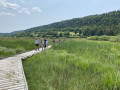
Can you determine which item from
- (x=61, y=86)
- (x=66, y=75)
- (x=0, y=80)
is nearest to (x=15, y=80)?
(x=0, y=80)

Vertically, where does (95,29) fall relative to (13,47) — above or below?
above

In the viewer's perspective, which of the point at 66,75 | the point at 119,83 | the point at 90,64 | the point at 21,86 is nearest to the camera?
the point at 119,83

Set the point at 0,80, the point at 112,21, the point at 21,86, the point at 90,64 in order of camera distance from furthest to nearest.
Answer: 1. the point at 112,21
2. the point at 90,64
3. the point at 0,80
4. the point at 21,86

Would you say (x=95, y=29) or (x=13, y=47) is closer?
(x=13, y=47)

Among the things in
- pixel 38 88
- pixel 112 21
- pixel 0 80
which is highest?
pixel 112 21

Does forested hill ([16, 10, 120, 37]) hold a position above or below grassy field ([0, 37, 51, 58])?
above

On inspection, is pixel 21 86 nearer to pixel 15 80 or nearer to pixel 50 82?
pixel 15 80

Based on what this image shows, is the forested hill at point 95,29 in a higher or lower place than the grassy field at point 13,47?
higher

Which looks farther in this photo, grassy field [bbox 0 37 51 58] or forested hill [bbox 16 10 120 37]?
forested hill [bbox 16 10 120 37]

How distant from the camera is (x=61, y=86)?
425cm

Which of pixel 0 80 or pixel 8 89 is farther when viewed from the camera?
pixel 0 80

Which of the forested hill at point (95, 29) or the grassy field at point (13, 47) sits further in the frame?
the forested hill at point (95, 29)

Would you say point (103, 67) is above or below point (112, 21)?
below

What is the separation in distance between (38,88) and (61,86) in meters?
0.88
